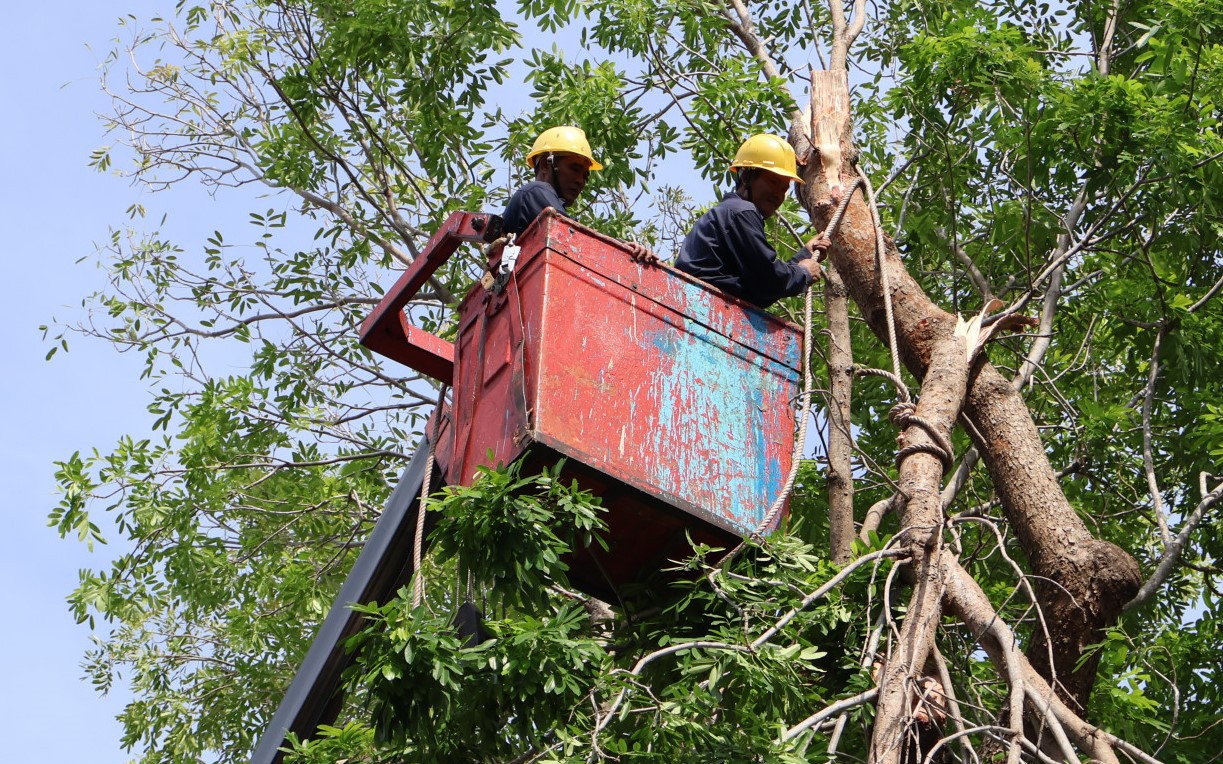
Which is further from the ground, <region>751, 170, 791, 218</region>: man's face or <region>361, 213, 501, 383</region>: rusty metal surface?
<region>751, 170, 791, 218</region>: man's face

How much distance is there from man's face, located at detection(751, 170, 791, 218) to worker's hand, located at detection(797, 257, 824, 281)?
0.86 ft

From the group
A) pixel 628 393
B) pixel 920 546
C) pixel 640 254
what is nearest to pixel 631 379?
pixel 628 393

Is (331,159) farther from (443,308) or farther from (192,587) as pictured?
(192,587)

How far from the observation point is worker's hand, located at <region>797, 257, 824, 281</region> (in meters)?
5.80

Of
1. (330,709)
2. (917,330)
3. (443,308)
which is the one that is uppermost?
(443,308)

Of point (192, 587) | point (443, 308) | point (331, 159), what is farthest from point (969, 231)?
point (192, 587)

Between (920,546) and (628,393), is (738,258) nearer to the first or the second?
(628,393)

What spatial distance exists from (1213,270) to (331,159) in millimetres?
5222

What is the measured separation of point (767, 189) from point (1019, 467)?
4.79ft

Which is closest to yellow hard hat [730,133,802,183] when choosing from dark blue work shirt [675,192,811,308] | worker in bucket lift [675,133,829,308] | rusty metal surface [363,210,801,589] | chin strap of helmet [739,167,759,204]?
chin strap of helmet [739,167,759,204]

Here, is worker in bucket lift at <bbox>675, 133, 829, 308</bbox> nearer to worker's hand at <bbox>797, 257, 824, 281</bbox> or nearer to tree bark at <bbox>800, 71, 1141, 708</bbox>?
worker's hand at <bbox>797, 257, 824, 281</bbox>

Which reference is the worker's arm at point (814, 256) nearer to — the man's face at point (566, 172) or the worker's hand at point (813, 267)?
the worker's hand at point (813, 267)

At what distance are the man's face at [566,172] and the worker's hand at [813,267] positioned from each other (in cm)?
89

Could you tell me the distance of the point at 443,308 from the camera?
9.94 metres
